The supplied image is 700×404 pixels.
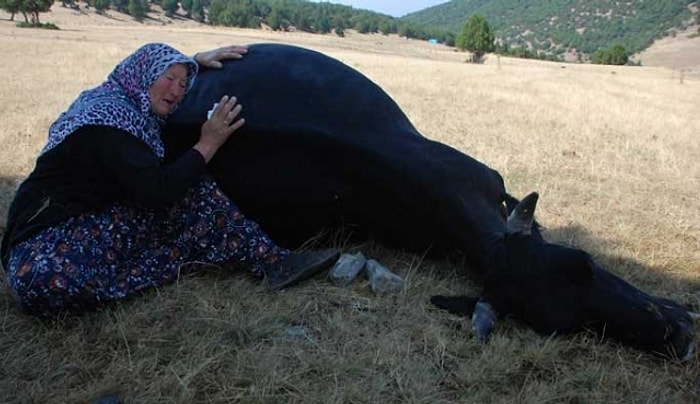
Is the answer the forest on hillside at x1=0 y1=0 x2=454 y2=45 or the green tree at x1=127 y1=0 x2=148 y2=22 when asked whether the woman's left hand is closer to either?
the green tree at x1=127 y1=0 x2=148 y2=22

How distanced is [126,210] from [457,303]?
1.88 m

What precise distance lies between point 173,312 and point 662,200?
470 centimetres

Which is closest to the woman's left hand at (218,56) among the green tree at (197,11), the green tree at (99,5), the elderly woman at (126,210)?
the elderly woman at (126,210)

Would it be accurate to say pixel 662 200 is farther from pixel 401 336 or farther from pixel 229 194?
pixel 229 194

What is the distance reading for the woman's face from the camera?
3.25 m

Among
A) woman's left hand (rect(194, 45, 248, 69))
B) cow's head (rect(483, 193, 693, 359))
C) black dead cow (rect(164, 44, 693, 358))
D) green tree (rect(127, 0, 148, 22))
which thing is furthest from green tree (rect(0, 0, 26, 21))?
cow's head (rect(483, 193, 693, 359))

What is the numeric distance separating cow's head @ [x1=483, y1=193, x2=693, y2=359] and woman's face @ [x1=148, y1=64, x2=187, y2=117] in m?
1.94

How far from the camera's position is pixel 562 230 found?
192 inches

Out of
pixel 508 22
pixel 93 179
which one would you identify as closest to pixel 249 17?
pixel 93 179

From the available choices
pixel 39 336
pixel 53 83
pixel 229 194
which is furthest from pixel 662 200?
pixel 53 83

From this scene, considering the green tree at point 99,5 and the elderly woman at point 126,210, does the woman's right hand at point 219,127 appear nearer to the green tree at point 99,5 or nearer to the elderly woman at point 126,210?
the elderly woman at point 126,210

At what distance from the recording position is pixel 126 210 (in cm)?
337

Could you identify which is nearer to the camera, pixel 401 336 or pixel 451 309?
pixel 401 336

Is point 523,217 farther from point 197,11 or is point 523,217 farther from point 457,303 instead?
point 197,11
